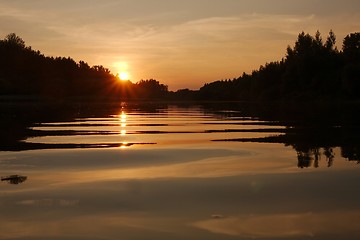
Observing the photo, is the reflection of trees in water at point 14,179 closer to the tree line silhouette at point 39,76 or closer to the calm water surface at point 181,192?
the calm water surface at point 181,192

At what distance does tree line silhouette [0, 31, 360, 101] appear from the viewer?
104 metres

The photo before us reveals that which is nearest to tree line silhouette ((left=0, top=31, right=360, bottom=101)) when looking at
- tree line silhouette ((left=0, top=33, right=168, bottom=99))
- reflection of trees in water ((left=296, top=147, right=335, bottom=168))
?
tree line silhouette ((left=0, top=33, right=168, bottom=99))

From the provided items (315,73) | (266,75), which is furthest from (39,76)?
(315,73)

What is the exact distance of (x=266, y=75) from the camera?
135000mm

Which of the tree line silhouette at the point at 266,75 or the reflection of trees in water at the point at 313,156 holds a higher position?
the tree line silhouette at the point at 266,75

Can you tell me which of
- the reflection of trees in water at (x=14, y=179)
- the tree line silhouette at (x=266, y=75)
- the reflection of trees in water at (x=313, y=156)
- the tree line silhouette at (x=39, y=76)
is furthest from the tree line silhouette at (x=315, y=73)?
the reflection of trees in water at (x=14, y=179)

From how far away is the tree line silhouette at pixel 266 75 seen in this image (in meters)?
104

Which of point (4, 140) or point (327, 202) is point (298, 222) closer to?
point (327, 202)

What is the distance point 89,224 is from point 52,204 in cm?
123

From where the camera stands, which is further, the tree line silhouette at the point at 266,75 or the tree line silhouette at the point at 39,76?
the tree line silhouette at the point at 39,76

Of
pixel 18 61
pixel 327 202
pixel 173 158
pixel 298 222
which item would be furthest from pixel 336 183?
pixel 18 61

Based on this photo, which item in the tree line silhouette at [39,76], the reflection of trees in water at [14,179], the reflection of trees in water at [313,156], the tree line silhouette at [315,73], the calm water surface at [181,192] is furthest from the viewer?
the tree line silhouette at [39,76]

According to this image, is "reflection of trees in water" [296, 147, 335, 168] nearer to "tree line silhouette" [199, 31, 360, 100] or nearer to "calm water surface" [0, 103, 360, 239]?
"calm water surface" [0, 103, 360, 239]

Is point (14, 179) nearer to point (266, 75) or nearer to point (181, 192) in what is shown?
point (181, 192)
